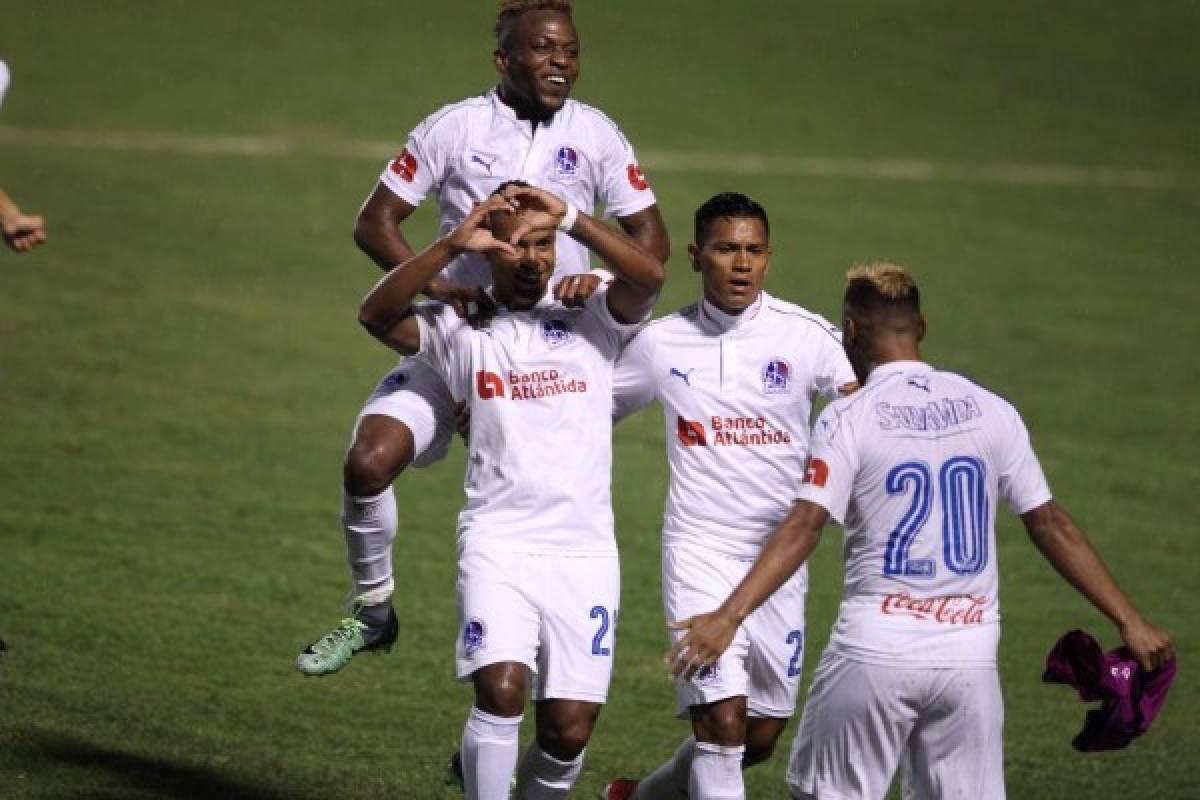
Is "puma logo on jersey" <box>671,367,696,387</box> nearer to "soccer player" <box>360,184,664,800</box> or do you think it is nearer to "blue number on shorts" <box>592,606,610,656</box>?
"soccer player" <box>360,184,664,800</box>

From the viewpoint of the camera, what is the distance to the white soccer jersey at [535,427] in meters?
8.48

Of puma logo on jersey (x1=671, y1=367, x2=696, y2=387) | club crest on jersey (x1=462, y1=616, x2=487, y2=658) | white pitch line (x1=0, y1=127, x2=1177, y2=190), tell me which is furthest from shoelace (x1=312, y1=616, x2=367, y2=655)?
white pitch line (x1=0, y1=127, x2=1177, y2=190)

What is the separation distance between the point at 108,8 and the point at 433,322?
22428mm

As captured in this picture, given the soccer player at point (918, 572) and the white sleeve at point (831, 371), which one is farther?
the white sleeve at point (831, 371)

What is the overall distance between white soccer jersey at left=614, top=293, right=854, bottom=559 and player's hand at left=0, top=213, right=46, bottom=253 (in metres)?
2.46

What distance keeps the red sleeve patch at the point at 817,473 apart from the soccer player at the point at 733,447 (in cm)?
138

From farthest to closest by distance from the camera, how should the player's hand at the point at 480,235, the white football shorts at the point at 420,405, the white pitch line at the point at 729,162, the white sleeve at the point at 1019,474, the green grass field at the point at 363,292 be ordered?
the white pitch line at the point at 729,162, the green grass field at the point at 363,292, the white football shorts at the point at 420,405, the player's hand at the point at 480,235, the white sleeve at the point at 1019,474

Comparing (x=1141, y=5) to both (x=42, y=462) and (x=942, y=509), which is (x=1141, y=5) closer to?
(x=42, y=462)

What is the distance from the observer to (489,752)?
27.5ft

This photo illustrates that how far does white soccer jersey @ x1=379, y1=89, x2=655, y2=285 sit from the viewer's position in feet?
30.8

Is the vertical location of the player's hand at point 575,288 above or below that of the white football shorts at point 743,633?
above

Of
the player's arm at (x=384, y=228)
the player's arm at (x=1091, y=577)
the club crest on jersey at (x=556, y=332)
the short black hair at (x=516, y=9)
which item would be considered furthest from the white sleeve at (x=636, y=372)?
the player's arm at (x=1091, y=577)

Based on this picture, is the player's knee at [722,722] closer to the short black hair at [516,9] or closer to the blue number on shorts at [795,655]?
the blue number on shorts at [795,655]

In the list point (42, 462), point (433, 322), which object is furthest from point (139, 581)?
point (433, 322)
